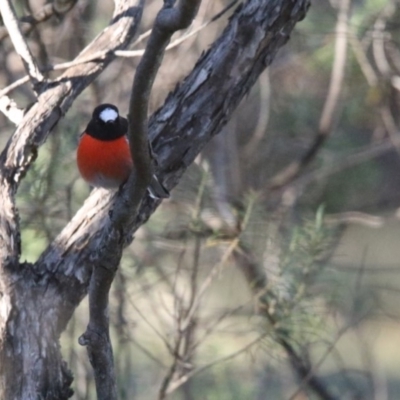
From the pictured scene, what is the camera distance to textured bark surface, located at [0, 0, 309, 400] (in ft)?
8.27

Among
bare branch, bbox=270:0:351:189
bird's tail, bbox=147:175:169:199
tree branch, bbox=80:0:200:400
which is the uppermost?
bare branch, bbox=270:0:351:189

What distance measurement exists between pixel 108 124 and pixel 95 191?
0.27 metres

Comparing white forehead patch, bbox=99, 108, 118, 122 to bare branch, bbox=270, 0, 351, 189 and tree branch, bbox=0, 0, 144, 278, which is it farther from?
bare branch, bbox=270, 0, 351, 189

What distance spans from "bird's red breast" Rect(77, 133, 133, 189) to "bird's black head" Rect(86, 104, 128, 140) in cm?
2

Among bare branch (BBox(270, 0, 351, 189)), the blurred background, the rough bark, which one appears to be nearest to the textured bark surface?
the rough bark

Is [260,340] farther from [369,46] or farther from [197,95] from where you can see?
[369,46]

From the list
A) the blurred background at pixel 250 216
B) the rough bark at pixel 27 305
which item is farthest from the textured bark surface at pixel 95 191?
the blurred background at pixel 250 216

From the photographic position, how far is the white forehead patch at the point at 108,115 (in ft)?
10.2

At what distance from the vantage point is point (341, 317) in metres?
5.78

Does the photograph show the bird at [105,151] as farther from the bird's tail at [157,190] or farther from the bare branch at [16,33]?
the bare branch at [16,33]

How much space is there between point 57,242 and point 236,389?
7.64 feet

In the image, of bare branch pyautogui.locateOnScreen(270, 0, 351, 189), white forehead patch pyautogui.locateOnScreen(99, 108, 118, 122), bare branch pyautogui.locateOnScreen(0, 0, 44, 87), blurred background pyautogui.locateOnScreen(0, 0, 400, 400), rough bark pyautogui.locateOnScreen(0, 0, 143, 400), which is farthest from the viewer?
bare branch pyautogui.locateOnScreen(270, 0, 351, 189)

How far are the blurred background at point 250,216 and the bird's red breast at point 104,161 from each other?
1.36ft

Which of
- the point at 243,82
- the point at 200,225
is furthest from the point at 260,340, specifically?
the point at 243,82
